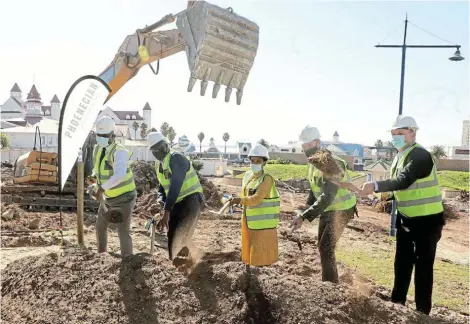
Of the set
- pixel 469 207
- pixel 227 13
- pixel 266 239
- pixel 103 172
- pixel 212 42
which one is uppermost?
pixel 227 13

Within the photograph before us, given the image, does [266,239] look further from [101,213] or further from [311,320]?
[101,213]

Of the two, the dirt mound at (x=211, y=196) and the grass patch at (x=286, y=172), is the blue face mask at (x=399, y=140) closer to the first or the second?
the dirt mound at (x=211, y=196)

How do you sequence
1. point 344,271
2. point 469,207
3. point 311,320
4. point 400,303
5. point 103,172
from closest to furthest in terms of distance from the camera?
point 311,320 < point 400,303 < point 103,172 < point 344,271 < point 469,207

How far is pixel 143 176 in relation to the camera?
1412 centimetres

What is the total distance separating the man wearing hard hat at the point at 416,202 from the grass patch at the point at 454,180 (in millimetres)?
29485

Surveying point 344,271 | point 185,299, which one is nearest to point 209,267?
point 185,299

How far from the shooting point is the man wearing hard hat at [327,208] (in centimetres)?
430

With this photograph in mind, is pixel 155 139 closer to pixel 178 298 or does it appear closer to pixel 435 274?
pixel 178 298

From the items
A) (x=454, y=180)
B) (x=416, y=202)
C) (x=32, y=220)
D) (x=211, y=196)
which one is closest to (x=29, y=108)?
(x=454, y=180)

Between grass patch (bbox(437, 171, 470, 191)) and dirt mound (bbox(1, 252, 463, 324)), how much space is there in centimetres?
3017

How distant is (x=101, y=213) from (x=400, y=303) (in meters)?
3.62

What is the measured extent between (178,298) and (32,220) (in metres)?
6.10


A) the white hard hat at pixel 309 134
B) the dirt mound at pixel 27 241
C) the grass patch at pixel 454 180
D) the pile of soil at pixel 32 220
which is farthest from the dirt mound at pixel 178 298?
the grass patch at pixel 454 180

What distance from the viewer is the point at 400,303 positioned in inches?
170
